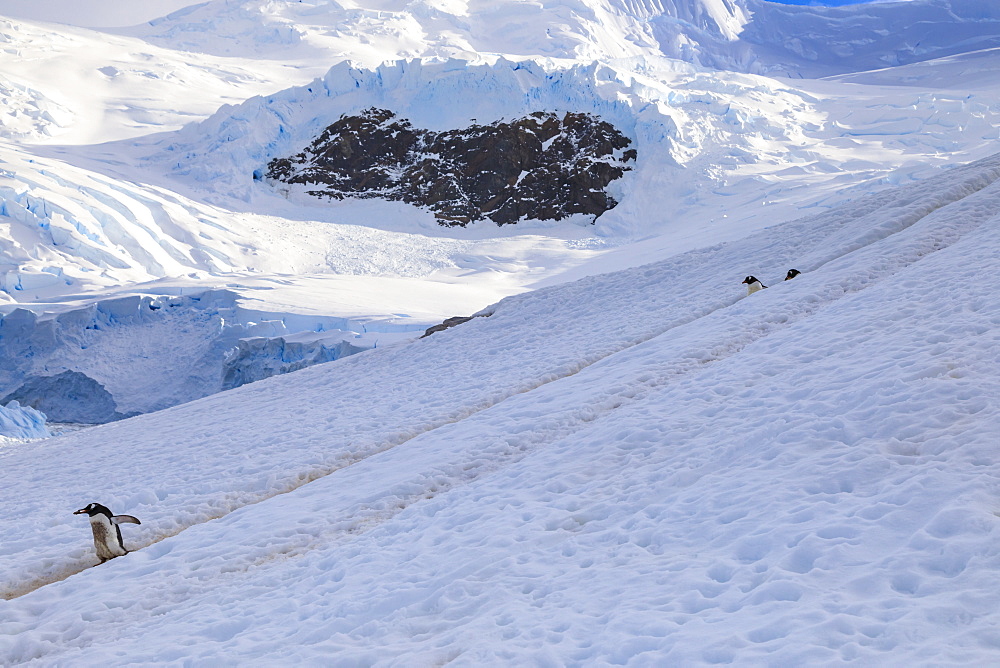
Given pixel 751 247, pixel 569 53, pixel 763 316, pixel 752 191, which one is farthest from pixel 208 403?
pixel 569 53

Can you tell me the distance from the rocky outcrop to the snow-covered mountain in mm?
6542

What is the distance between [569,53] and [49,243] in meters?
54.6

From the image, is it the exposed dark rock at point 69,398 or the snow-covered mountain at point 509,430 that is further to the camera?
the exposed dark rock at point 69,398

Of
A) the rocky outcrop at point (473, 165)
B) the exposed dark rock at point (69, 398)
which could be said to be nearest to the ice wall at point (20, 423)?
the exposed dark rock at point (69, 398)

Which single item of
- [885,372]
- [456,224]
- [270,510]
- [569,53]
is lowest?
[270,510]

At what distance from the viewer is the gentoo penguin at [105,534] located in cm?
707

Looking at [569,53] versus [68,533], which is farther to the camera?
[569,53]

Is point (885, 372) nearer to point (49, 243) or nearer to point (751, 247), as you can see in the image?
point (751, 247)

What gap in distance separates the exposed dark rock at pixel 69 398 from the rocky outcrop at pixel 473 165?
74.0ft

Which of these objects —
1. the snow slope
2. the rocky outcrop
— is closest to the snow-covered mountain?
the snow slope

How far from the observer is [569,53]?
69250 millimetres

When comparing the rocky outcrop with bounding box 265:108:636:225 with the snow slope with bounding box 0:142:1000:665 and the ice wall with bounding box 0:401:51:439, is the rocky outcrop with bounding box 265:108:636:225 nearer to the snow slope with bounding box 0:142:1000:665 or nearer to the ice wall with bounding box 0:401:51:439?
the ice wall with bounding box 0:401:51:439

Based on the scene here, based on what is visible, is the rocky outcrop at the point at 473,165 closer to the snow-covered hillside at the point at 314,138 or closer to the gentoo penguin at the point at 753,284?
the snow-covered hillside at the point at 314,138

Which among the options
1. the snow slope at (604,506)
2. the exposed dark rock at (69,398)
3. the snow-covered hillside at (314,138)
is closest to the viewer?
the snow slope at (604,506)
